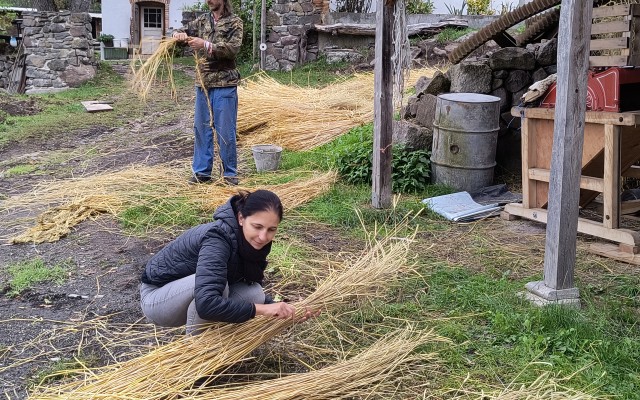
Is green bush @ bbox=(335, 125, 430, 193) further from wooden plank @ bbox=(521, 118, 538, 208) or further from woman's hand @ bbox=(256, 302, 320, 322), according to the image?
woman's hand @ bbox=(256, 302, 320, 322)

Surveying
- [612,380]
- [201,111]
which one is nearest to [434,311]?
[612,380]

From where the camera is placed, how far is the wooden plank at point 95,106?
12.0m

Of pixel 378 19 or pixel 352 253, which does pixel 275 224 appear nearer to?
pixel 352 253

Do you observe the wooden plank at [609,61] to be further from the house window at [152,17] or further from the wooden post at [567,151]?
the house window at [152,17]

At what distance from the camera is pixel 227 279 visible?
3152 mm

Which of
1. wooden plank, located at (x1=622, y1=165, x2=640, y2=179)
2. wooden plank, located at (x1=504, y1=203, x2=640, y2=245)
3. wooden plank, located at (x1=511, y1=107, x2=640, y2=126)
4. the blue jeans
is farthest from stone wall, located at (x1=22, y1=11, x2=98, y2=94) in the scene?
wooden plank, located at (x1=622, y1=165, x2=640, y2=179)

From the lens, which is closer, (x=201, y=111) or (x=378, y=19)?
(x=378, y=19)

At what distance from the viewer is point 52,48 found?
1465 centimetres

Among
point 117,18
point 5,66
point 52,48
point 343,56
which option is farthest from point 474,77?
point 117,18

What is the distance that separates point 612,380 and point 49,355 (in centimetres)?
266

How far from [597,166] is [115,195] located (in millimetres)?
4044

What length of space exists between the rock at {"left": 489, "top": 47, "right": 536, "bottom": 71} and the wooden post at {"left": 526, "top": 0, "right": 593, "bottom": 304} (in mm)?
3155

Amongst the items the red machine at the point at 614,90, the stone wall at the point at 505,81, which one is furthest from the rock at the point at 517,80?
the red machine at the point at 614,90

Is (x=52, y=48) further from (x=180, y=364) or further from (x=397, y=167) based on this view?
(x=180, y=364)
